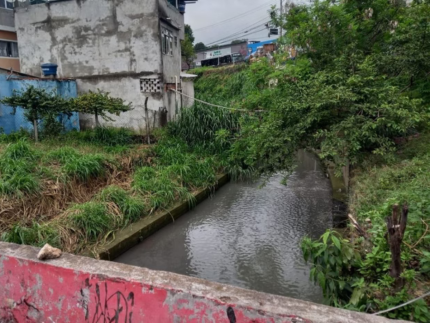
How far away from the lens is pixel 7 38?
13.5m

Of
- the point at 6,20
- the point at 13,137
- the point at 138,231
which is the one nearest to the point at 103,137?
the point at 13,137

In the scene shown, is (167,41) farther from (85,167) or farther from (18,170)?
(18,170)

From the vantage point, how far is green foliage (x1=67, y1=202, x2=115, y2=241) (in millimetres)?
5137

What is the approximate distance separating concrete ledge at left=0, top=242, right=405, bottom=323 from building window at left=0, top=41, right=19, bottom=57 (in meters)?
14.0

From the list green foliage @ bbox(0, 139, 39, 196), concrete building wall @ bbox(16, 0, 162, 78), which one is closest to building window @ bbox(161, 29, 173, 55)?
concrete building wall @ bbox(16, 0, 162, 78)

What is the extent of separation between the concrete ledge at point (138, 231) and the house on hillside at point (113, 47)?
15.1 ft

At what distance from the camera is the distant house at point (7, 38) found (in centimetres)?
1330

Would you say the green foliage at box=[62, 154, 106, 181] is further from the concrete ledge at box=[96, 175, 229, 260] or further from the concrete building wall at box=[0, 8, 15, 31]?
the concrete building wall at box=[0, 8, 15, 31]

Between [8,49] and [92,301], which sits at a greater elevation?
[8,49]

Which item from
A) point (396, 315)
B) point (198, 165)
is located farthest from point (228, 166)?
point (396, 315)

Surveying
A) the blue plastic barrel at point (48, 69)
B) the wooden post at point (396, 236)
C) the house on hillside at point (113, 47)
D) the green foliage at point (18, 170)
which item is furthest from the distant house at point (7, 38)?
the wooden post at point (396, 236)

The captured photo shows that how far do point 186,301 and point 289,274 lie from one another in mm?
3144

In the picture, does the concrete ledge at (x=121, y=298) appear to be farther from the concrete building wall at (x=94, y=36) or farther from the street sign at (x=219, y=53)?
the street sign at (x=219, y=53)

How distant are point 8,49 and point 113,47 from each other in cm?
598
